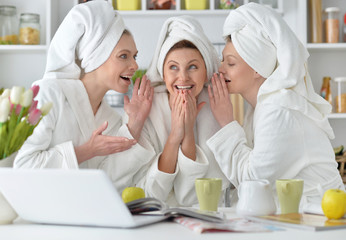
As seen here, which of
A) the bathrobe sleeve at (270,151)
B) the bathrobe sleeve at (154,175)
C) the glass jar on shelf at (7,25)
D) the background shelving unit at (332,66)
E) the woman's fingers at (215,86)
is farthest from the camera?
the background shelving unit at (332,66)

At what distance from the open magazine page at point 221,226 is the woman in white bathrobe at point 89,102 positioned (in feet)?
2.86

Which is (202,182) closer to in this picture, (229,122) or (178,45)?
(229,122)

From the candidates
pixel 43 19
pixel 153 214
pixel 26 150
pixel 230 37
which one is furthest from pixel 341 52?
pixel 153 214

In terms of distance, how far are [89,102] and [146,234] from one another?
1190 millimetres

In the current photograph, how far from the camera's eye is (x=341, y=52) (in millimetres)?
4023

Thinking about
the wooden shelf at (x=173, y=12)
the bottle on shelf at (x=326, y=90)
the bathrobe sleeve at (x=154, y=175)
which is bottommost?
the bathrobe sleeve at (x=154, y=175)

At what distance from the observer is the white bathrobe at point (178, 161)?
2178 mm

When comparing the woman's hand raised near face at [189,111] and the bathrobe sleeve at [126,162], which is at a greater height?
the woman's hand raised near face at [189,111]

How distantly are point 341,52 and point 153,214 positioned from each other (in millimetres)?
3033

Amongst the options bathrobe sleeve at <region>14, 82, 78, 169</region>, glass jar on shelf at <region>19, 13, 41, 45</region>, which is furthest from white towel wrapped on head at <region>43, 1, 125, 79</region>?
glass jar on shelf at <region>19, 13, 41, 45</region>

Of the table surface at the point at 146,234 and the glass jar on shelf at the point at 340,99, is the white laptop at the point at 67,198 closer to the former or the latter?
the table surface at the point at 146,234

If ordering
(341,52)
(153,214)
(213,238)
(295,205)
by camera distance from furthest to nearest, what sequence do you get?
(341,52) < (295,205) < (153,214) < (213,238)

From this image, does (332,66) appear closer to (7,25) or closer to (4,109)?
(7,25)

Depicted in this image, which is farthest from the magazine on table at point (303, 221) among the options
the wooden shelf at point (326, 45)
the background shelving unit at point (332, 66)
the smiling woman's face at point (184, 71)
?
the background shelving unit at point (332, 66)
